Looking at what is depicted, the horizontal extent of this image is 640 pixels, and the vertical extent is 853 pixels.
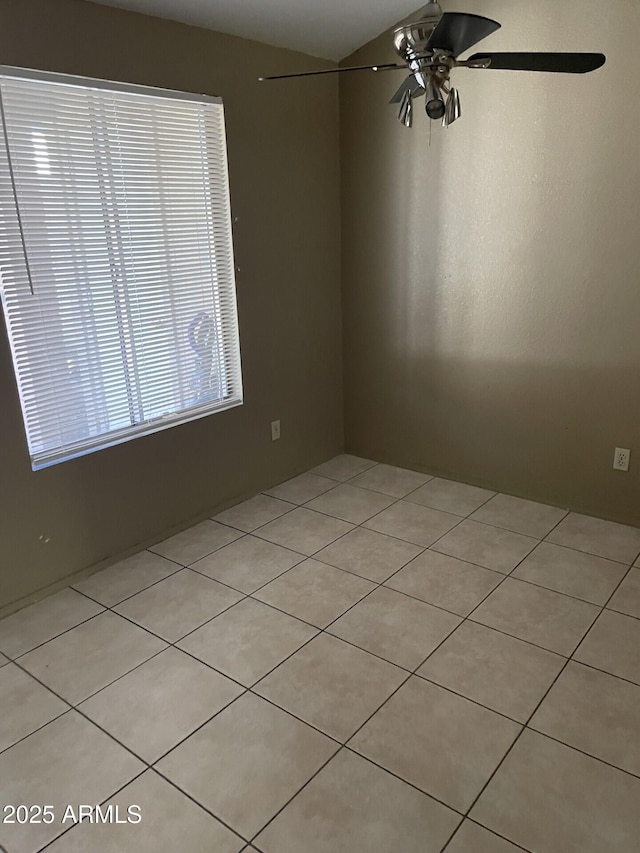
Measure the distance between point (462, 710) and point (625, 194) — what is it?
7.40ft

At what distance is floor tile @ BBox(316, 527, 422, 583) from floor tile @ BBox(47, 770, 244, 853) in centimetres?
122

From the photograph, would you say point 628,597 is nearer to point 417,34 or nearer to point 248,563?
point 248,563

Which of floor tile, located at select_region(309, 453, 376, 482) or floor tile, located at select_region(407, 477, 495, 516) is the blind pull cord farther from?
floor tile, located at select_region(407, 477, 495, 516)

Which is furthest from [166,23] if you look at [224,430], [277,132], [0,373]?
[224,430]

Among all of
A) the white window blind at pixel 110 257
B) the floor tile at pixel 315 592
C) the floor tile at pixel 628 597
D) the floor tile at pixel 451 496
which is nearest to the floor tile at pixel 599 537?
the floor tile at pixel 628 597

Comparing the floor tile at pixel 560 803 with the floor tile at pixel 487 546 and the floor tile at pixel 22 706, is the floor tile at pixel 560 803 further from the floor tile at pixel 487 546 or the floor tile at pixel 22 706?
the floor tile at pixel 22 706

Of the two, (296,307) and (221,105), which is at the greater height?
(221,105)

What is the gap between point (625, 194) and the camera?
8.92ft

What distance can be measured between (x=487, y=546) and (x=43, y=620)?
6.33 ft

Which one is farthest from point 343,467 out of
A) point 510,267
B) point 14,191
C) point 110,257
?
point 14,191

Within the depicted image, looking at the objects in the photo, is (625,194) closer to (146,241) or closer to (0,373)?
(146,241)

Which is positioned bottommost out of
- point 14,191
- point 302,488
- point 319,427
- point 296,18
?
point 302,488

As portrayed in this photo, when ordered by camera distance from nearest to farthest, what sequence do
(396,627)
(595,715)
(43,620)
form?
(595,715), (396,627), (43,620)

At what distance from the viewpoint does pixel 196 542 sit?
118 inches
